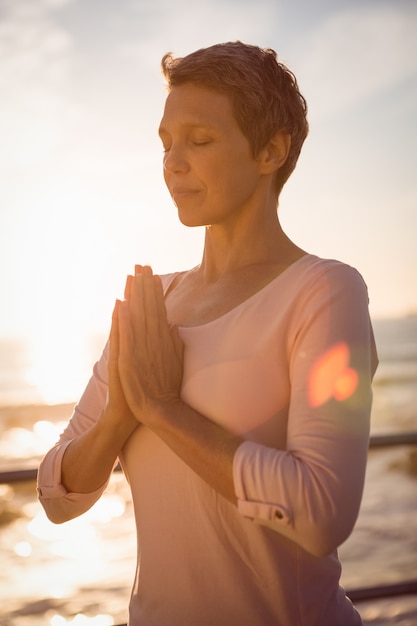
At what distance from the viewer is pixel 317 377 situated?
1179 mm

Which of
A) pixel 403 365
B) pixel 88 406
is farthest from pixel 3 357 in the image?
pixel 88 406

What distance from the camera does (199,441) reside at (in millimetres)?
1220

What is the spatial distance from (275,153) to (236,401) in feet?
1.89

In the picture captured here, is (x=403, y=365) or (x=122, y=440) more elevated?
(x=122, y=440)

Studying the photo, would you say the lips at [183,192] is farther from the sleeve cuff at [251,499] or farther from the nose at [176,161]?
the sleeve cuff at [251,499]

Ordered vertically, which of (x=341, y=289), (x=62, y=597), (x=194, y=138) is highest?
(x=194, y=138)

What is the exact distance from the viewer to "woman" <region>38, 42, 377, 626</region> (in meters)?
1.15

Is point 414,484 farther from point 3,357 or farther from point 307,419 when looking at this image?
point 3,357

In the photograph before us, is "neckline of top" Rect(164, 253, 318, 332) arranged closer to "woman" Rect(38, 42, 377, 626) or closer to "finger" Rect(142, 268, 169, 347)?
"woman" Rect(38, 42, 377, 626)

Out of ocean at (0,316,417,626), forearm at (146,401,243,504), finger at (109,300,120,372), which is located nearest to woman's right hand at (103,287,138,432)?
finger at (109,300,120,372)

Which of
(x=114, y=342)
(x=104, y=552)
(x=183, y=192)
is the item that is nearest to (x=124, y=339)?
(x=114, y=342)

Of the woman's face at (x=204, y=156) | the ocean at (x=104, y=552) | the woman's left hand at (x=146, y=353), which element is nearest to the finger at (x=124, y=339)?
the woman's left hand at (x=146, y=353)

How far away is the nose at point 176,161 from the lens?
1426mm

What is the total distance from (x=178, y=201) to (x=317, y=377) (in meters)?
0.52
